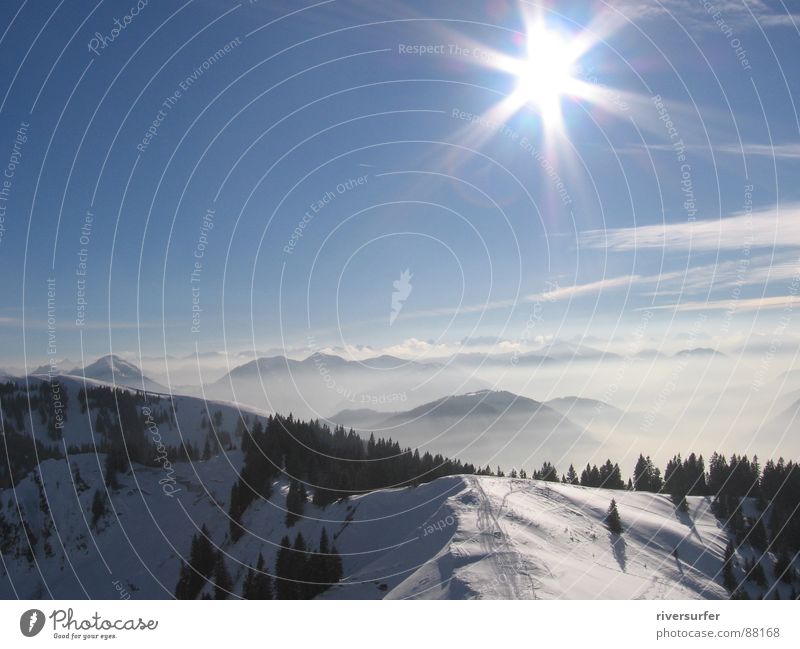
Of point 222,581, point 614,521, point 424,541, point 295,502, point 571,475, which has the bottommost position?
point 222,581

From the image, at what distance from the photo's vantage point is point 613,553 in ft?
137

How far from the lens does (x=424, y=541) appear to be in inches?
1779

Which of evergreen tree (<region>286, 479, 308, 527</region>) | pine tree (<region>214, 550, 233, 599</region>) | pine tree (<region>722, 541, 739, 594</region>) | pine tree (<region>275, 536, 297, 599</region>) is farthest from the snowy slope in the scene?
pine tree (<region>275, 536, 297, 599</region>)

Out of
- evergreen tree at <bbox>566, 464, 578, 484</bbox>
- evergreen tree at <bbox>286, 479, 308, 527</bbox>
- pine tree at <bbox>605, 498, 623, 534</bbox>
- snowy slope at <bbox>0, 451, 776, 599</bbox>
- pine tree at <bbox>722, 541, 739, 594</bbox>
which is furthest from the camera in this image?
evergreen tree at <bbox>566, 464, 578, 484</bbox>

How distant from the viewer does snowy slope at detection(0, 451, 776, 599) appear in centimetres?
3388

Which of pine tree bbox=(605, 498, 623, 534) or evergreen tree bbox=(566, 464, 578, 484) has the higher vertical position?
evergreen tree bbox=(566, 464, 578, 484)

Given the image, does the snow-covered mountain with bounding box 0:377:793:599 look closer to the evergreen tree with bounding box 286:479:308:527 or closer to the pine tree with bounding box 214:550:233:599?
the pine tree with bounding box 214:550:233:599

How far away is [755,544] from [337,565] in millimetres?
37937

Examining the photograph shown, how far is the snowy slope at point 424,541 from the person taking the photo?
33875 millimetres

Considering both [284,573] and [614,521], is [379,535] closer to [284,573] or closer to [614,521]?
[284,573]

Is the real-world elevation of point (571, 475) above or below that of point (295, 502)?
above

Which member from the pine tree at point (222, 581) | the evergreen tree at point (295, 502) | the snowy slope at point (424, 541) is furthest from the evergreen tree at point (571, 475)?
the pine tree at point (222, 581)

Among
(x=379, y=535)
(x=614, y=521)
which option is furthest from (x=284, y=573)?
(x=614, y=521)
